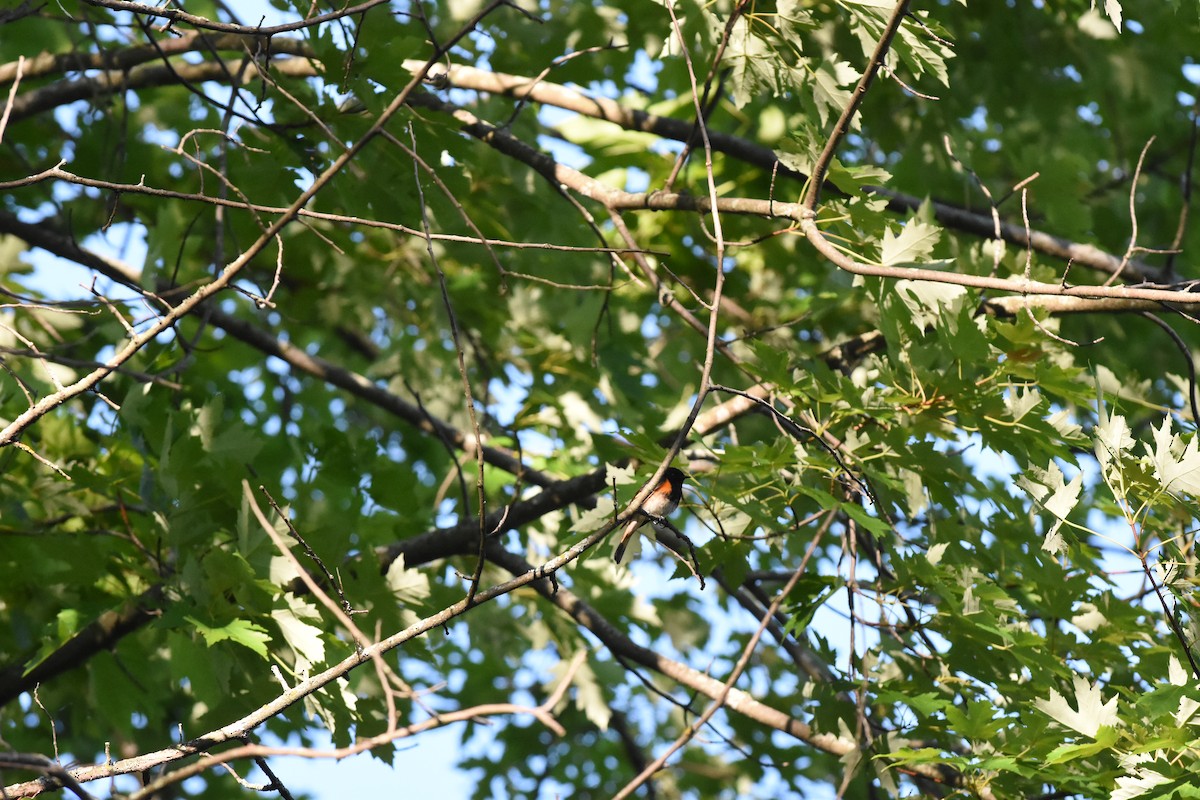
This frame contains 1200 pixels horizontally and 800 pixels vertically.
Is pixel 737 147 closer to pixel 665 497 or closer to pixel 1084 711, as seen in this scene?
pixel 665 497

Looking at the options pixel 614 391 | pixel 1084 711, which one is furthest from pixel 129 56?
pixel 1084 711

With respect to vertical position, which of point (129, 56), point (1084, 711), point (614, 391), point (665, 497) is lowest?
point (1084, 711)

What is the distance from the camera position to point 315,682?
1756 mm

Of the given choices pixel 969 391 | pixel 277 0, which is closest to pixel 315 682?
pixel 969 391

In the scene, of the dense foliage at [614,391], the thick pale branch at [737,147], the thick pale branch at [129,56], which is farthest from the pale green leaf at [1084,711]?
the thick pale branch at [129,56]

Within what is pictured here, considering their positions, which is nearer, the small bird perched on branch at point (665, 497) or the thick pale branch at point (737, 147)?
the small bird perched on branch at point (665, 497)

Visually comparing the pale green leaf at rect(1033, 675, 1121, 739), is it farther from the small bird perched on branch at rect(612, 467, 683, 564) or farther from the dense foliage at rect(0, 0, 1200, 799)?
the small bird perched on branch at rect(612, 467, 683, 564)

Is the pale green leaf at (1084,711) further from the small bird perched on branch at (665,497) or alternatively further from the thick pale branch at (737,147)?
the thick pale branch at (737,147)

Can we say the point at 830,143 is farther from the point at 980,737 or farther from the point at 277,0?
the point at 277,0

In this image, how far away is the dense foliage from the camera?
2229mm

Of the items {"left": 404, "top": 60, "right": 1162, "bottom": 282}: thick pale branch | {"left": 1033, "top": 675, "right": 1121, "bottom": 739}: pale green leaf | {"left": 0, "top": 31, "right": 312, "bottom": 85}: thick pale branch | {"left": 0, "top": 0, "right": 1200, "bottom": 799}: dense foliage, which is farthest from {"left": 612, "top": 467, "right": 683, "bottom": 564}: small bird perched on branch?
{"left": 0, "top": 31, "right": 312, "bottom": 85}: thick pale branch

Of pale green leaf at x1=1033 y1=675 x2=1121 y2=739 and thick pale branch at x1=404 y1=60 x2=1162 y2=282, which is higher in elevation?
thick pale branch at x1=404 y1=60 x2=1162 y2=282

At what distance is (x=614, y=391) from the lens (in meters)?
3.96

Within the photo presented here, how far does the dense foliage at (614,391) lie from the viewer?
7.31ft
